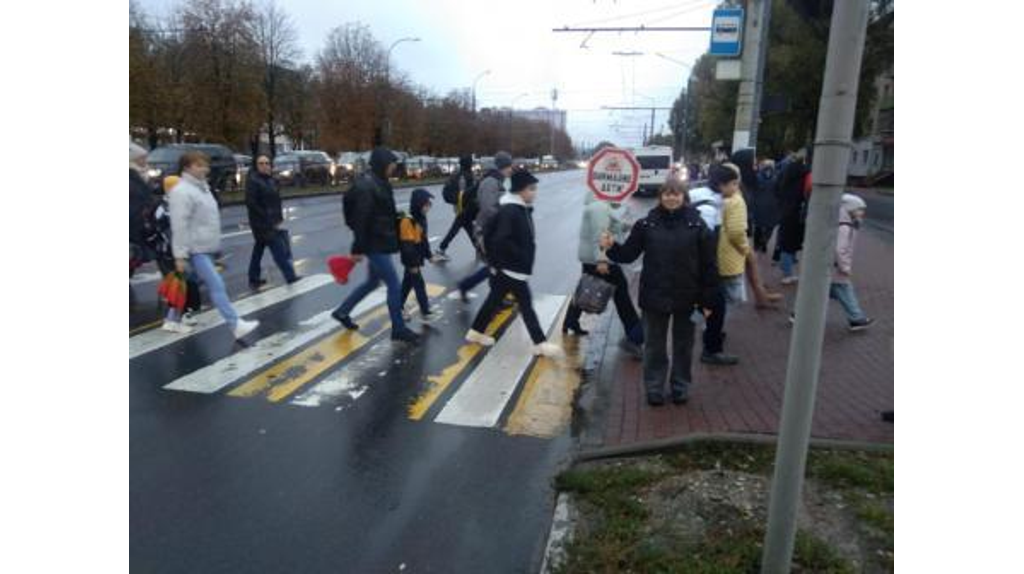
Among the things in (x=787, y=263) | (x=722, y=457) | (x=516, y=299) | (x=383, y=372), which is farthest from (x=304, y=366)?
(x=787, y=263)

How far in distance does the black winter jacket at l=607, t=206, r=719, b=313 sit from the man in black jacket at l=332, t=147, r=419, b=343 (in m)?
2.79

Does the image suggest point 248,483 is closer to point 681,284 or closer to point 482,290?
point 681,284

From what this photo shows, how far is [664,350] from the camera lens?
5023mm

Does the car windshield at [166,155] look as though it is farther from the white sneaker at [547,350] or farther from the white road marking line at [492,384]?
the white sneaker at [547,350]

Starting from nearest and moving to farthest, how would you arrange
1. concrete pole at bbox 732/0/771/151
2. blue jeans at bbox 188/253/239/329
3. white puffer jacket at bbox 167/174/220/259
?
white puffer jacket at bbox 167/174/220/259
blue jeans at bbox 188/253/239/329
concrete pole at bbox 732/0/771/151

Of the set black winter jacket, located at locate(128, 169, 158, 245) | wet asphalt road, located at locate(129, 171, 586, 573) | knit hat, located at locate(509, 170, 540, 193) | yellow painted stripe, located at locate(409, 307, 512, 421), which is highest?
knit hat, located at locate(509, 170, 540, 193)

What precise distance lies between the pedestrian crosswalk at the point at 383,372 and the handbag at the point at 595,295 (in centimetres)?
63

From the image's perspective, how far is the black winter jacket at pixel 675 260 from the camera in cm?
463

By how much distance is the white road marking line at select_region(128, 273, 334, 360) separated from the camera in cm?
647

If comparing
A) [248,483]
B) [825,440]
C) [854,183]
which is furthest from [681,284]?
[854,183]

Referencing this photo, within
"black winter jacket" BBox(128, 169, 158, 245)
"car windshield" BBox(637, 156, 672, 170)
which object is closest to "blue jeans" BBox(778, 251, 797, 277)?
"black winter jacket" BBox(128, 169, 158, 245)

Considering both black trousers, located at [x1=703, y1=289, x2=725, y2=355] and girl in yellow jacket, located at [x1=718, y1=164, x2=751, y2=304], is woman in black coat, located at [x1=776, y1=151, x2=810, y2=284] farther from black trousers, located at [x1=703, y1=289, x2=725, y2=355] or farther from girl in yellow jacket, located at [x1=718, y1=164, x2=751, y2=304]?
black trousers, located at [x1=703, y1=289, x2=725, y2=355]

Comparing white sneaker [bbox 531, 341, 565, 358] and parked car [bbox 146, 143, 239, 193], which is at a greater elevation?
parked car [bbox 146, 143, 239, 193]
